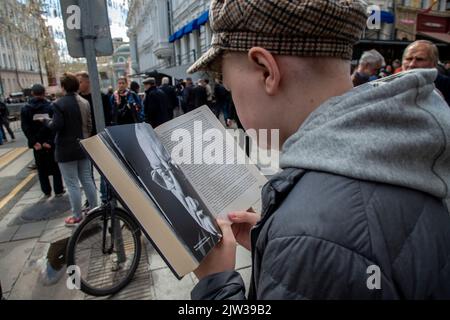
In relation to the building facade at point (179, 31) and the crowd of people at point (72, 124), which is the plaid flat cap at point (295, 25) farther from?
the building facade at point (179, 31)

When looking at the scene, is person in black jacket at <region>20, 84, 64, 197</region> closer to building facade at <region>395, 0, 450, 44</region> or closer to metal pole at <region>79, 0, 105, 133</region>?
metal pole at <region>79, 0, 105, 133</region>

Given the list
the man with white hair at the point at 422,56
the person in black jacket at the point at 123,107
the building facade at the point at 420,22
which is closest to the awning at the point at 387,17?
the building facade at the point at 420,22

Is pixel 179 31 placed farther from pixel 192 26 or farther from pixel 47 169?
pixel 47 169

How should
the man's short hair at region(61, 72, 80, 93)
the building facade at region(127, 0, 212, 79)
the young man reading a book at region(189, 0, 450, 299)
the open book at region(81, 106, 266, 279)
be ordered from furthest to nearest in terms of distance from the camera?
the building facade at region(127, 0, 212, 79), the man's short hair at region(61, 72, 80, 93), the open book at region(81, 106, 266, 279), the young man reading a book at region(189, 0, 450, 299)

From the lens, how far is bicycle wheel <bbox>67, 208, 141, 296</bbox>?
2.57 m

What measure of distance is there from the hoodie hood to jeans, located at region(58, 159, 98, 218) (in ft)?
11.8

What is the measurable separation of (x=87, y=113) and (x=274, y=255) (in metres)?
3.67

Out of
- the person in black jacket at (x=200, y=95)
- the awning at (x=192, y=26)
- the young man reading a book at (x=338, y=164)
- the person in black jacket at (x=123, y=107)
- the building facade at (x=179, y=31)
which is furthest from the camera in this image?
the building facade at (x=179, y=31)

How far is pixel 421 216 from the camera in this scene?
597mm

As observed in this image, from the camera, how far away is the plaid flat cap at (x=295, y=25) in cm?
67

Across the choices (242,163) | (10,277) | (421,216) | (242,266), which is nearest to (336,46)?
(421,216)

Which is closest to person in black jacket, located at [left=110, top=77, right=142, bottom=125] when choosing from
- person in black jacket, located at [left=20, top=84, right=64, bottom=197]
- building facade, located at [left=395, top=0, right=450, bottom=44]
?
person in black jacket, located at [left=20, top=84, right=64, bottom=197]

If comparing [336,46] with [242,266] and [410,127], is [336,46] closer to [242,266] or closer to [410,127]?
[410,127]

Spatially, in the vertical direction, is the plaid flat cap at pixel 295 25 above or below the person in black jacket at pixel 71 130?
above
